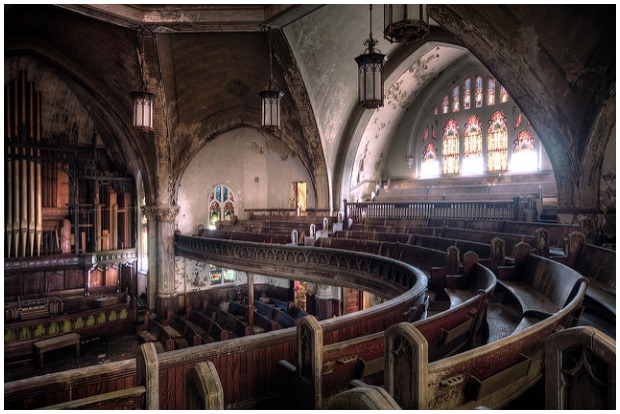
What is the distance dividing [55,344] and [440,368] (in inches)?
441

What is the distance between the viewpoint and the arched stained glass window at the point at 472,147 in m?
14.2

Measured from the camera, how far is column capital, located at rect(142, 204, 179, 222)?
44.6 ft

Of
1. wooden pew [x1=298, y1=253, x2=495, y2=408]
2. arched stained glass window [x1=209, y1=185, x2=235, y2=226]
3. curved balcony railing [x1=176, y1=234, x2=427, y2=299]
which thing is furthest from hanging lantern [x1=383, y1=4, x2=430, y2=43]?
arched stained glass window [x1=209, y1=185, x2=235, y2=226]

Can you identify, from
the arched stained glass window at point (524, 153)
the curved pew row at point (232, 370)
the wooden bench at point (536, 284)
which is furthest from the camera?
the arched stained glass window at point (524, 153)

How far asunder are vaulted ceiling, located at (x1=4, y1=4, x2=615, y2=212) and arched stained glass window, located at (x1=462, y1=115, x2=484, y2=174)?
2.20m

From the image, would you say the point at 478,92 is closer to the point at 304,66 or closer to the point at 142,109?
the point at 304,66

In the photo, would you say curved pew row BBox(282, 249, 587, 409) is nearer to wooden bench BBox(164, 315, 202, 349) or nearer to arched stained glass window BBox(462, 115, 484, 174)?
wooden bench BBox(164, 315, 202, 349)

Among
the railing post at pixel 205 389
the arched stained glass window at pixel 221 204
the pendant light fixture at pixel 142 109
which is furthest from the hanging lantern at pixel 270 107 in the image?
the arched stained glass window at pixel 221 204

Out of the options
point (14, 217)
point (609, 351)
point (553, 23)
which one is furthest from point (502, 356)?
point (14, 217)

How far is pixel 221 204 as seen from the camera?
52.6 ft

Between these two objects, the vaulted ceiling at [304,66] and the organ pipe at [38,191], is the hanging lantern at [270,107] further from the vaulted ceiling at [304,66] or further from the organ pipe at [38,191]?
the organ pipe at [38,191]

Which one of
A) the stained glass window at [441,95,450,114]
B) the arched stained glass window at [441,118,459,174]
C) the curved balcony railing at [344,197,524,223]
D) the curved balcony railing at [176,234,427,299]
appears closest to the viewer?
the curved balcony railing at [176,234,427,299]

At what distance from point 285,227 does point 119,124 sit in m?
6.25

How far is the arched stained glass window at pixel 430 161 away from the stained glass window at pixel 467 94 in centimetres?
184
